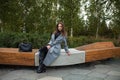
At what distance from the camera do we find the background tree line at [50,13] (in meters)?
13.9

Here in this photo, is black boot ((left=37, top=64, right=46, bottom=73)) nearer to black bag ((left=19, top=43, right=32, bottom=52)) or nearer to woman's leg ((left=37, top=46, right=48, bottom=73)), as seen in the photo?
woman's leg ((left=37, top=46, right=48, bottom=73))

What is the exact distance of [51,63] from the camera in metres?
6.88

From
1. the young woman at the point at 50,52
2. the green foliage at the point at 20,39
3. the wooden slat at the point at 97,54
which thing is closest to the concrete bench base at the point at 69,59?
the young woman at the point at 50,52

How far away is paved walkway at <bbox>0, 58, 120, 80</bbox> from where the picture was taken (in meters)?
6.20

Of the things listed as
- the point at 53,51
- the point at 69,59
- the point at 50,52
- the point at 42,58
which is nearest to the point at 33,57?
the point at 42,58

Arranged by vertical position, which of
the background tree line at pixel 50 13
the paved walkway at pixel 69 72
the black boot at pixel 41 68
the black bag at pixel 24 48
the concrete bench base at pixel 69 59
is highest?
the background tree line at pixel 50 13

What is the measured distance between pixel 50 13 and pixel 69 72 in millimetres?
9109

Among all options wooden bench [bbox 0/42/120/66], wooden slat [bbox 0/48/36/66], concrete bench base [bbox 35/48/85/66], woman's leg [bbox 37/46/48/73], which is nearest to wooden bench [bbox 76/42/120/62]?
wooden bench [bbox 0/42/120/66]

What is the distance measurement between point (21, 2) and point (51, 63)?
803cm

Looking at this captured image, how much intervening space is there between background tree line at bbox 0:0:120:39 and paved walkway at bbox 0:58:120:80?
6590 mm

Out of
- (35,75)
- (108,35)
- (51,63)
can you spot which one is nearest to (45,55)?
(51,63)

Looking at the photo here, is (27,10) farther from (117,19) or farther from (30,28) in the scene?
(117,19)

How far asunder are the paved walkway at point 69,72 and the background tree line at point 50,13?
259 inches

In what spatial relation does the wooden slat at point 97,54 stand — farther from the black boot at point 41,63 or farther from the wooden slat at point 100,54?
the black boot at point 41,63
